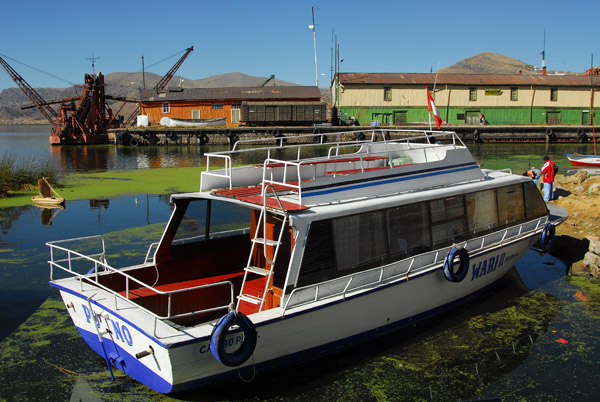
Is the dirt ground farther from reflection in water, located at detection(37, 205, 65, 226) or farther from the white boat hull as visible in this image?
reflection in water, located at detection(37, 205, 65, 226)

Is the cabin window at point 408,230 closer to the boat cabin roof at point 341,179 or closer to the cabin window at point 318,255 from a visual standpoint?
the boat cabin roof at point 341,179

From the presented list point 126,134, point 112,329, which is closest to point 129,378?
point 112,329

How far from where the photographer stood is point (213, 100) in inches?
2287

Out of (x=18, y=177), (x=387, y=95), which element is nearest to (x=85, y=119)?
(x=387, y=95)

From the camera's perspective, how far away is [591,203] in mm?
14867

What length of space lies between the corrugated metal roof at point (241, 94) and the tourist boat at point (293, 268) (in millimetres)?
47892

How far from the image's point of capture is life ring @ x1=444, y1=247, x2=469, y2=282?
8.68m

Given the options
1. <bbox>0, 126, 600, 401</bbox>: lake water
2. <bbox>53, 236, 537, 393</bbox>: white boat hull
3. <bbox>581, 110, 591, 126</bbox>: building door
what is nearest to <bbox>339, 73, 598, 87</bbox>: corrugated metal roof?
<bbox>581, 110, 591, 126</bbox>: building door

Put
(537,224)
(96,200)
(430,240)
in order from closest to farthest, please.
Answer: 1. (430,240)
2. (537,224)
3. (96,200)

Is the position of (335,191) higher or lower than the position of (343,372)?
higher

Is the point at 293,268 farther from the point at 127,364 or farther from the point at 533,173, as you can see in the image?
the point at 533,173

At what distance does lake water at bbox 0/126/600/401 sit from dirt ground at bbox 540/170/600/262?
1.00 meters

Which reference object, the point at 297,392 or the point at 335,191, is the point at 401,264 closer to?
the point at 335,191

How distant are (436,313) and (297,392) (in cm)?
337
